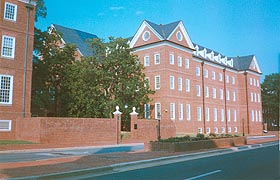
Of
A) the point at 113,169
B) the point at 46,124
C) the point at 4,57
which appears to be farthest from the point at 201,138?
the point at 4,57

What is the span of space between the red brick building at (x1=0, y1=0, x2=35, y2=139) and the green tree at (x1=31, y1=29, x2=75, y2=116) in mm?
5630

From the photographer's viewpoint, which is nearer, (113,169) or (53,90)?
(113,169)

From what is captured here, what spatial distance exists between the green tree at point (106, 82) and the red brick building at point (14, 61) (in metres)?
6.37

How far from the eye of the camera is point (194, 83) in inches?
1571

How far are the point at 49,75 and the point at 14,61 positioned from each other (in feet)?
26.2

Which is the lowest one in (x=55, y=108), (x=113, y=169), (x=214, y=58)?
(x=113, y=169)

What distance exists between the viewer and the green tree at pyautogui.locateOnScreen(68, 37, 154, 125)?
2783cm

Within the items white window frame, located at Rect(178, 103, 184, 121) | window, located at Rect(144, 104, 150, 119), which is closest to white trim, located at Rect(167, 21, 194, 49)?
white window frame, located at Rect(178, 103, 184, 121)

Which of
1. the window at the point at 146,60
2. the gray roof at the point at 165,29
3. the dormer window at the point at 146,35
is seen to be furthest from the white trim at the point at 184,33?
the window at the point at 146,60

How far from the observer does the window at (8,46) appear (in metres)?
21.0

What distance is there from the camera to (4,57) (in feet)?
68.4

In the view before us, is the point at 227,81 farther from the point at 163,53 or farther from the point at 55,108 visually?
the point at 55,108

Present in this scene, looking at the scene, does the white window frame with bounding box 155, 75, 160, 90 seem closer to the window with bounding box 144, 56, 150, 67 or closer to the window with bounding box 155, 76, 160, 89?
the window with bounding box 155, 76, 160, 89

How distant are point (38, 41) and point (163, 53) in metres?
12.7
